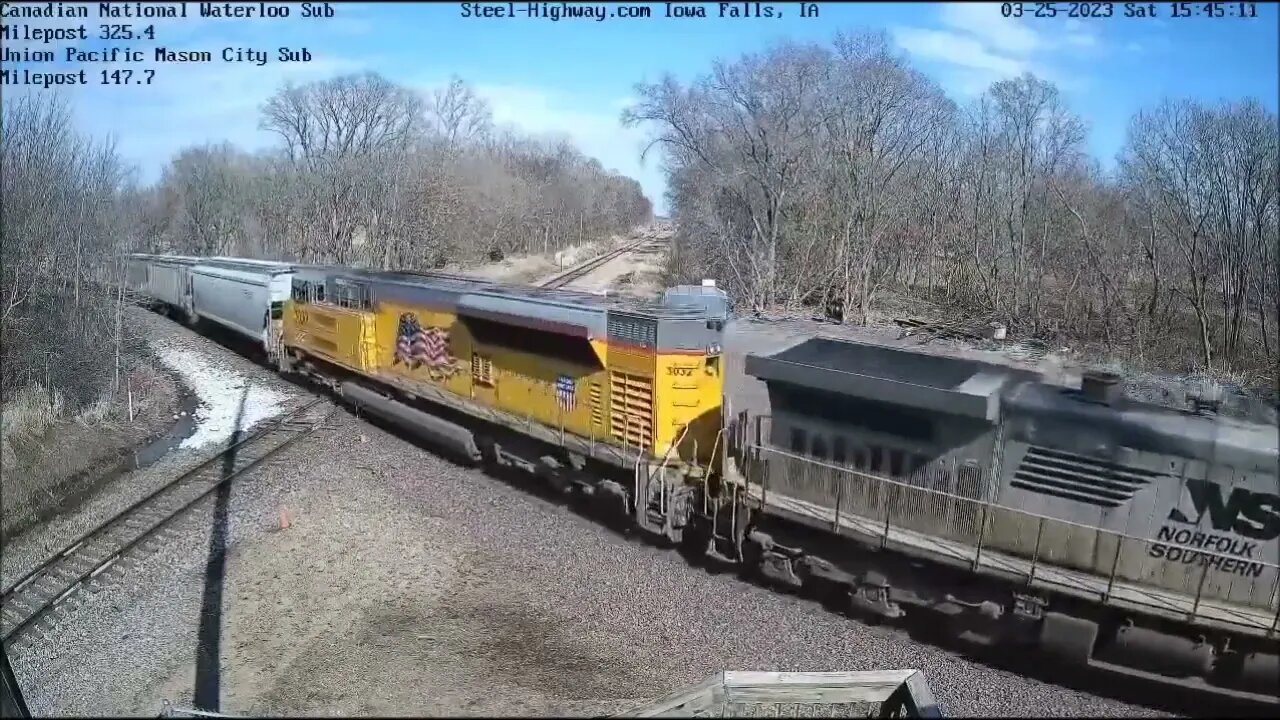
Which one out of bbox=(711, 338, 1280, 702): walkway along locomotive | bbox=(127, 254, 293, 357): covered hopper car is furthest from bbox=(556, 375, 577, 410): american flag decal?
bbox=(127, 254, 293, 357): covered hopper car

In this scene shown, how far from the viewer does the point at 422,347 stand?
38.2 feet

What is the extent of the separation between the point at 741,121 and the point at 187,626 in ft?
25.9

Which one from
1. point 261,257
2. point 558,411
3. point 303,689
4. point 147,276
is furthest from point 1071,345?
point 147,276

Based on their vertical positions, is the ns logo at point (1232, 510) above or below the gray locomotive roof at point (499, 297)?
below

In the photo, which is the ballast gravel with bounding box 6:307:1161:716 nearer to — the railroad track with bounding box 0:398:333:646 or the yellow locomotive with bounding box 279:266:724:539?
the railroad track with bounding box 0:398:333:646

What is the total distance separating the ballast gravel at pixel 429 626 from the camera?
4672mm

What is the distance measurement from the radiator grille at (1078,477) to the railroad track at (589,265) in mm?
7022

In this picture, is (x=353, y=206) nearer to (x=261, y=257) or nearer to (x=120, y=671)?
(x=261, y=257)

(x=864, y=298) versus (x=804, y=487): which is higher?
(x=864, y=298)

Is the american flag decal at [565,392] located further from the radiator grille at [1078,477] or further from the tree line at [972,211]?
the radiator grille at [1078,477]

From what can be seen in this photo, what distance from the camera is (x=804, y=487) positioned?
23.9 ft

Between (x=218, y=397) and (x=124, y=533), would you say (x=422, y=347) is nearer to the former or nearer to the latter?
(x=124, y=533)

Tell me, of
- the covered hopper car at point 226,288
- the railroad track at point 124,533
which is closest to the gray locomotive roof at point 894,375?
the railroad track at point 124,533

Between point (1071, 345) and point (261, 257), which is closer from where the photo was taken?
point (1071, 345)
